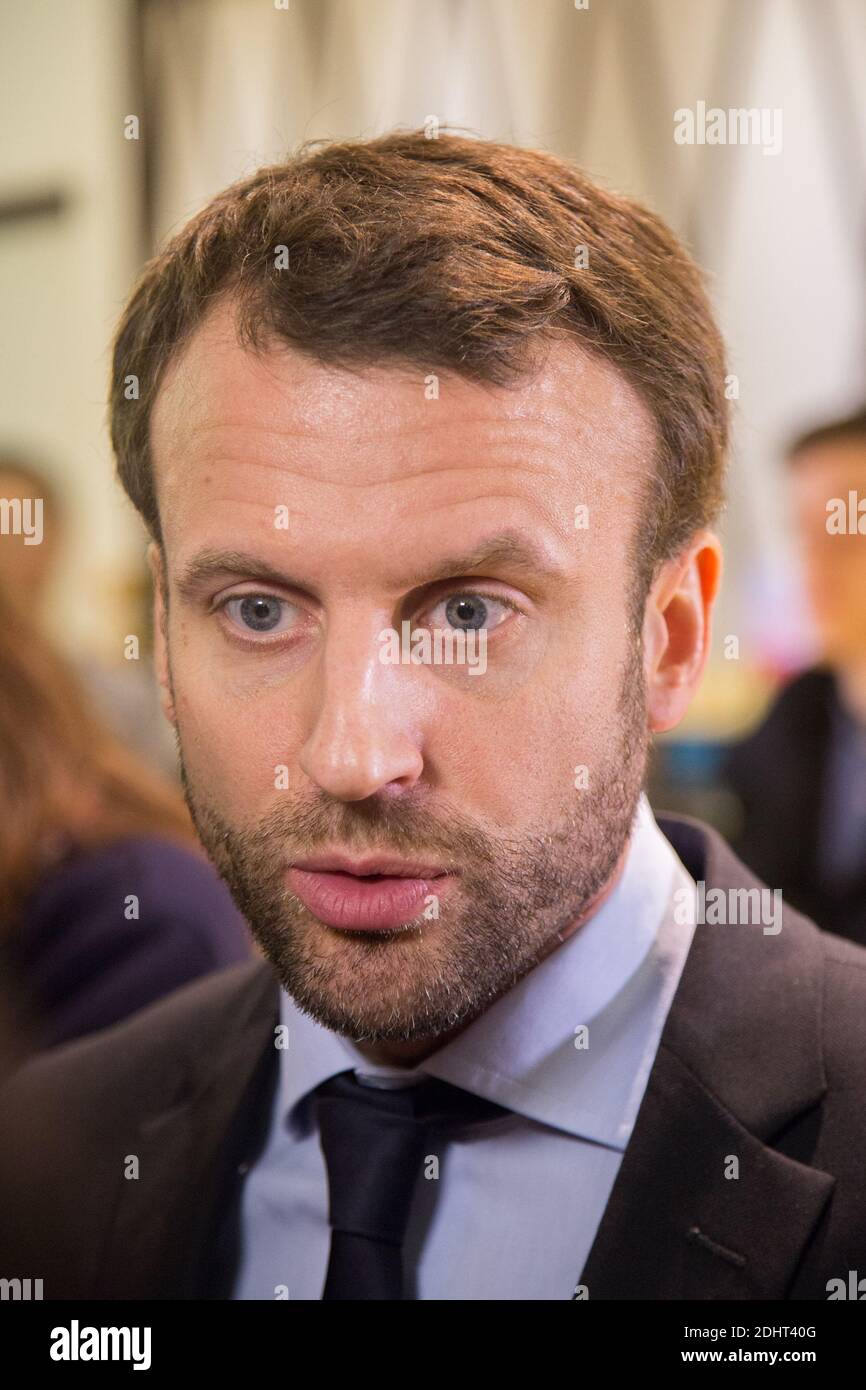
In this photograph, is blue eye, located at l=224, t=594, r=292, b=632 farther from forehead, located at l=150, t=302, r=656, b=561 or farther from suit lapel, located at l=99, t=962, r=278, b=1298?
suit lapel, located at l=99, t=962, r=278, b=1298

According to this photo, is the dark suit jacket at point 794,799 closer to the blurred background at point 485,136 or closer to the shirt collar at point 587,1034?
the blurred background at point 485,136

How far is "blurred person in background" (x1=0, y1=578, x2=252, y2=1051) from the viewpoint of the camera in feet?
5.05

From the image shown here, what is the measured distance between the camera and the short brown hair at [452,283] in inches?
36.4

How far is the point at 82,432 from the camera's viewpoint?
2.09m

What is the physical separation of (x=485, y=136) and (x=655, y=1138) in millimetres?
1223

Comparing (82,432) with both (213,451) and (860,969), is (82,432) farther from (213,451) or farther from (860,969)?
(860,969)

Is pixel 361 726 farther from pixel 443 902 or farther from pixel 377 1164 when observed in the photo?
pixel 377 1164

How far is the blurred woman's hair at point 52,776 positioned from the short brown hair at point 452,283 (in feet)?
2.08

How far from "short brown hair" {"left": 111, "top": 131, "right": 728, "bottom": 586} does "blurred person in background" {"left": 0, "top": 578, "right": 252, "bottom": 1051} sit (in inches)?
24.2

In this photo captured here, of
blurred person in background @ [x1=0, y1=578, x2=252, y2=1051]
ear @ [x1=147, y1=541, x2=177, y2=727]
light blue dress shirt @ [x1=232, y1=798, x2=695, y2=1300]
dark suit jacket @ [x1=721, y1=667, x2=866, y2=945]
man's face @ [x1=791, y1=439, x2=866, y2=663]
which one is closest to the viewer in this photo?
light blue dress shirt @ [x1=232, y1=798, x2=695, y2=1300]

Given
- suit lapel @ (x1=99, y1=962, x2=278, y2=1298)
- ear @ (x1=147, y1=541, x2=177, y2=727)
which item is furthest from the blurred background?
suit lapel @ (x1=99, y1=962, x2=278, y2=1298)

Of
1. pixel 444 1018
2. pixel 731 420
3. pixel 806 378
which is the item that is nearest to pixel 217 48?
pixel 806 378

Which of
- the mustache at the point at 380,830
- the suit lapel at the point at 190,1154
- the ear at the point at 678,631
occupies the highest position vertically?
the ear at the point at 678,631

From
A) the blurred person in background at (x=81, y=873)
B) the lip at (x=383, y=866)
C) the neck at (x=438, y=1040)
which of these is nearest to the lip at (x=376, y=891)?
the lip at (x=383, y=866)
